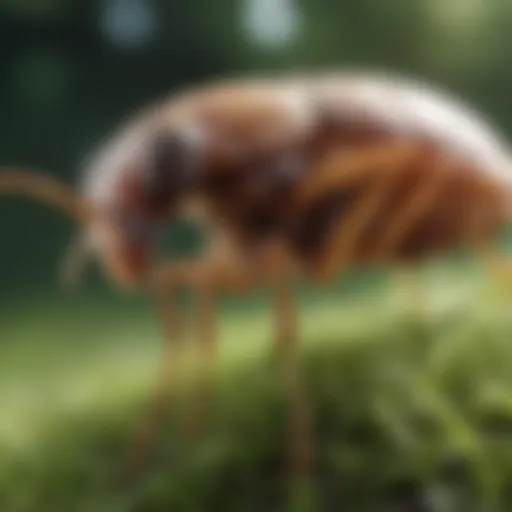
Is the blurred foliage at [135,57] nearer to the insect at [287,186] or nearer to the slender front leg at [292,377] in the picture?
the insect at [287,186]

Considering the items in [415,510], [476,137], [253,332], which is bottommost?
[415,510]

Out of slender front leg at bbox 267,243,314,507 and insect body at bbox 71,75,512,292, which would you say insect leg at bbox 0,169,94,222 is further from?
slender front leg at bbox 267,243,314,507

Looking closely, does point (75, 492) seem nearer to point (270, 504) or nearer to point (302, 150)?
point (270, 504)

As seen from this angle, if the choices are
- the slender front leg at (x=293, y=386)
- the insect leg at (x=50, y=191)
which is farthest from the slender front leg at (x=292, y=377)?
the insect leg at (x=50, y=191)

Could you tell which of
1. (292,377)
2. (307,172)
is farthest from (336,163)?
(292,377)

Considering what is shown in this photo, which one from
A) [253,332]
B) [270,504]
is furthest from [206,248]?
[270,504]

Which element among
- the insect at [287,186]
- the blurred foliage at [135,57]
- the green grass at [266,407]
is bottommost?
the green grass at [266,407]

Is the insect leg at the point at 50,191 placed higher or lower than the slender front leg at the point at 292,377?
higher
